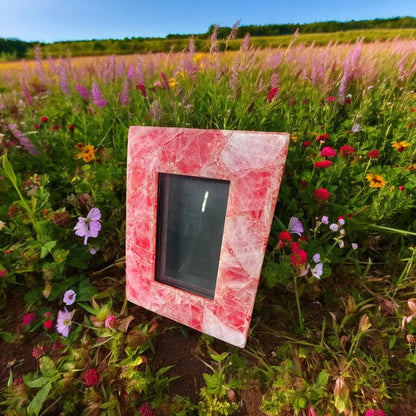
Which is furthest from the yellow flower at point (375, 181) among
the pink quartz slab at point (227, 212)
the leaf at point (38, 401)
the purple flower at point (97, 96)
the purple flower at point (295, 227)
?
the purple flower at point (97, 96)

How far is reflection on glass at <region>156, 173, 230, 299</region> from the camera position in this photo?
927mm

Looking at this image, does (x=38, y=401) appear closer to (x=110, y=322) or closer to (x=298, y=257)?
(x=110, y=322)

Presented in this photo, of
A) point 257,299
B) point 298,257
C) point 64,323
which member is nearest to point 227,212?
point 298,257

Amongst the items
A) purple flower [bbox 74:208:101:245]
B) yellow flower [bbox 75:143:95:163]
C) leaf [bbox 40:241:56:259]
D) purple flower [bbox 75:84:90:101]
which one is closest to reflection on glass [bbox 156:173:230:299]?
purple flower [bbox 74:208:101:245]

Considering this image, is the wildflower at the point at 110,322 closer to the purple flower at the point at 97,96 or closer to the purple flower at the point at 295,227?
the purple flower at the point at 295,227

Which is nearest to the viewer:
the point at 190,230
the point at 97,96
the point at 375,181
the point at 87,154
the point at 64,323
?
the point at 190,230

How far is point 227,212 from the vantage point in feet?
2.88

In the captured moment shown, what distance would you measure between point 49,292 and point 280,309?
1.15 metres

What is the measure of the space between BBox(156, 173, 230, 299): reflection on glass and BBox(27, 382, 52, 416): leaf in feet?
1.92

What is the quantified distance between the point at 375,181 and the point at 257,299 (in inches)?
36.8

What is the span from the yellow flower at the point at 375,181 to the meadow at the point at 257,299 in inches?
0.5

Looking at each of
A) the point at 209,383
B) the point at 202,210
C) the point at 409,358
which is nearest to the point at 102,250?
the point at 202,210

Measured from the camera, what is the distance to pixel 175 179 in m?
0.97

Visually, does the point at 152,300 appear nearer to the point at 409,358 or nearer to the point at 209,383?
the point at 209,383
